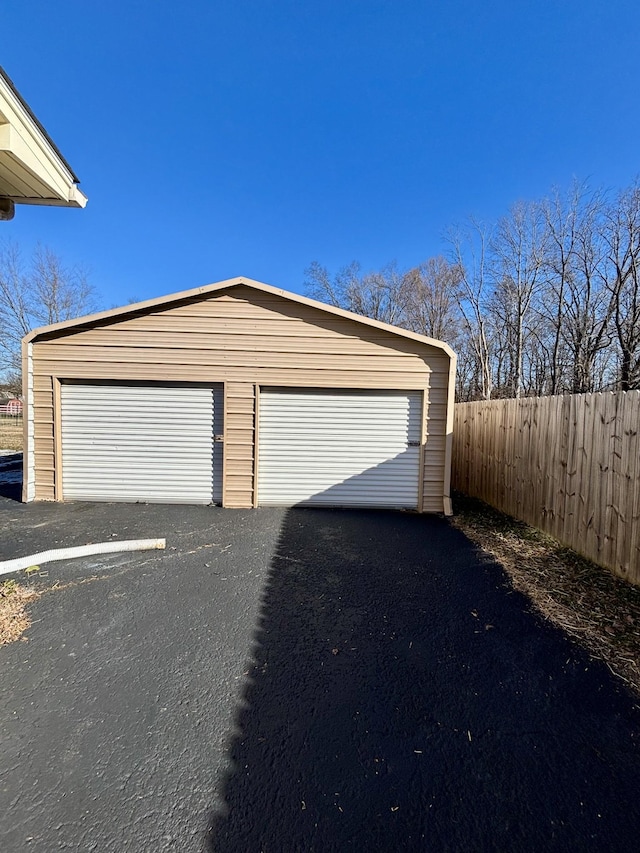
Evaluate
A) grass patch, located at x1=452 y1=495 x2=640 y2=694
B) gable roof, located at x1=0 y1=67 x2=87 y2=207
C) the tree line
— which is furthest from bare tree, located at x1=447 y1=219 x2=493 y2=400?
gable roof, located at x1=0 y1=67 x2=87 y2=207

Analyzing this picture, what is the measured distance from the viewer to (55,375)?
6.47m

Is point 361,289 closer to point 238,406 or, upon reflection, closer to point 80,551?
point 238,406

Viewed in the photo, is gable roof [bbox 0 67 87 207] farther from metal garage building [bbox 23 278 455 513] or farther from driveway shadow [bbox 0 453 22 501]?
driveway shadow [bbox 0 453 22 501]

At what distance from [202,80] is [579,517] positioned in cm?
1114

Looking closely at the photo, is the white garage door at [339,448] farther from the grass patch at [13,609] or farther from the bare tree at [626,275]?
the bare tree at [626,275]

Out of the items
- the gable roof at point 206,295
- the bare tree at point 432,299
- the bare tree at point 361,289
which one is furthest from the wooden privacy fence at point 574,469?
the bare tree at point 361,289

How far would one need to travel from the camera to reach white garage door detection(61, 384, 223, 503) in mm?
6562

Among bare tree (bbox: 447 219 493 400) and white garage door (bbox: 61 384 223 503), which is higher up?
bare tree (bbox: 447 219 493 400)

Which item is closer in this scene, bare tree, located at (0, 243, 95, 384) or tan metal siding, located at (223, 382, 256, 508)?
tan metal siding, located at (223, 382, 256, 508)

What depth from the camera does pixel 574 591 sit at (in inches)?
139

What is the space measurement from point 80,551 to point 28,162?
3.66 meters

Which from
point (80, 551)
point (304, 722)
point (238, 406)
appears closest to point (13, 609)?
point (80, 551)

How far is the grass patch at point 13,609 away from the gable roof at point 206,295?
4.38m

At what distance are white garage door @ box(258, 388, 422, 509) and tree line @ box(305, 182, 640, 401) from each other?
11.5 meters
